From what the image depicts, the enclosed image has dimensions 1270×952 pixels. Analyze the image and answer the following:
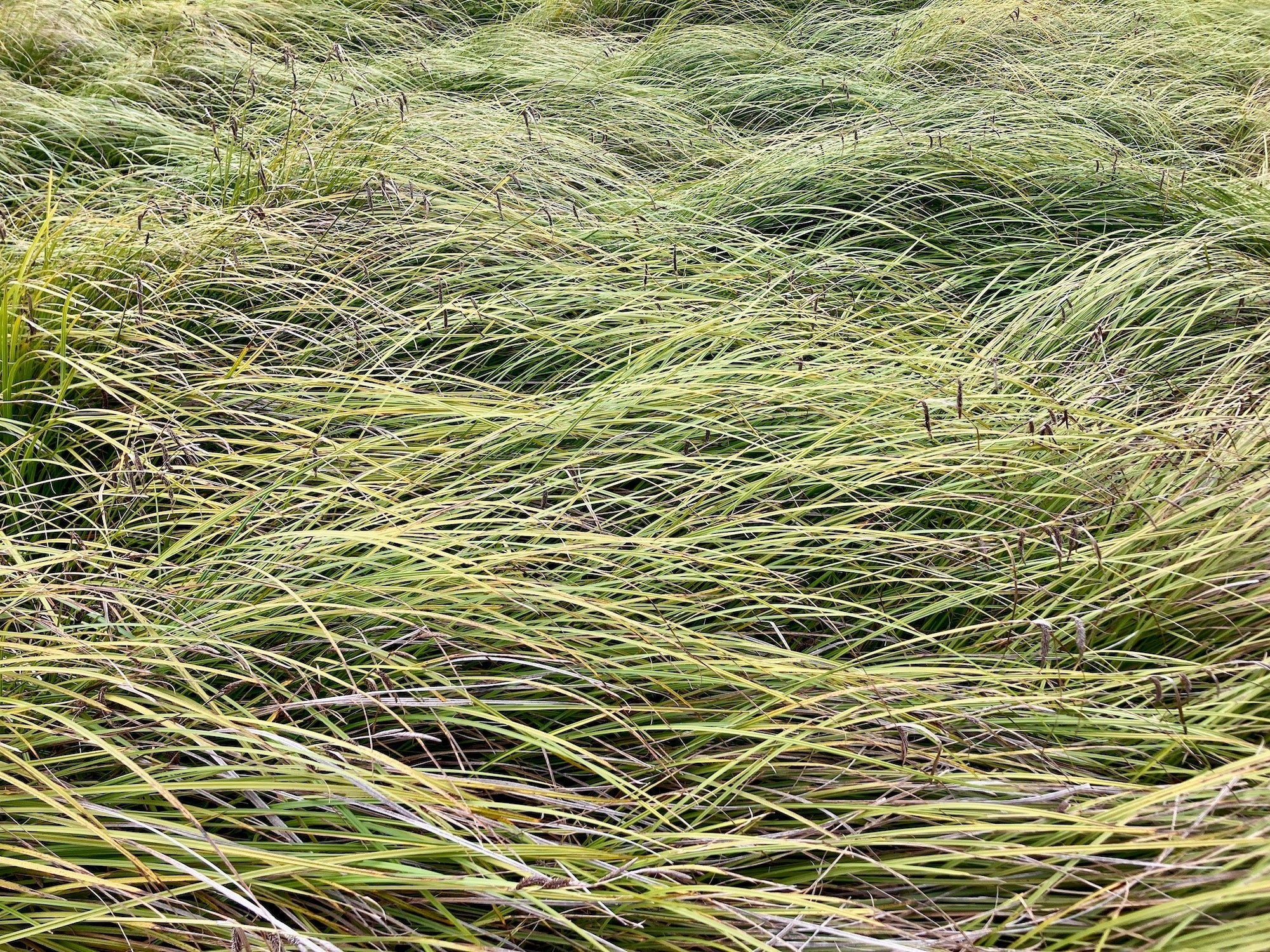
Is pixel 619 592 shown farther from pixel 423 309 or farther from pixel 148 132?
pixel 148 132

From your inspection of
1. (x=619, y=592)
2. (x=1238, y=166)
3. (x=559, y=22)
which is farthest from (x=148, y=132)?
(x=1238, y=166)

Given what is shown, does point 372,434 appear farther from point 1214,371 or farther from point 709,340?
point 1214,371

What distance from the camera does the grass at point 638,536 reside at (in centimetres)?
124

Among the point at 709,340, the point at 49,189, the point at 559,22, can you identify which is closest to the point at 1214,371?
the point at 709,340

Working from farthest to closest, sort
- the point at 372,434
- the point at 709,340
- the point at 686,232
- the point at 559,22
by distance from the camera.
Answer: the point at 559,22 → the point at 686,232 → the point at 709,340 → the point at 372,434

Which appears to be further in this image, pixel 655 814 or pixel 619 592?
pixel 619 592

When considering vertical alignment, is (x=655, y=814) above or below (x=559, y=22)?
below

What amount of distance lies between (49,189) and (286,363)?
0.67 meters

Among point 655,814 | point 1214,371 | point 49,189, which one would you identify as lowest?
point 655,814

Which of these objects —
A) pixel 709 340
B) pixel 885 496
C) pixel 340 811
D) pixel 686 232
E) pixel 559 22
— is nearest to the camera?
pixel 340 811

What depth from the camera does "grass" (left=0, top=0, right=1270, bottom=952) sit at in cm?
124

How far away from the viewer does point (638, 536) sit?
169cm

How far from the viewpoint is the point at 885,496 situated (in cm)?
191

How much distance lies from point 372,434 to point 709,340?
0.74 metres
